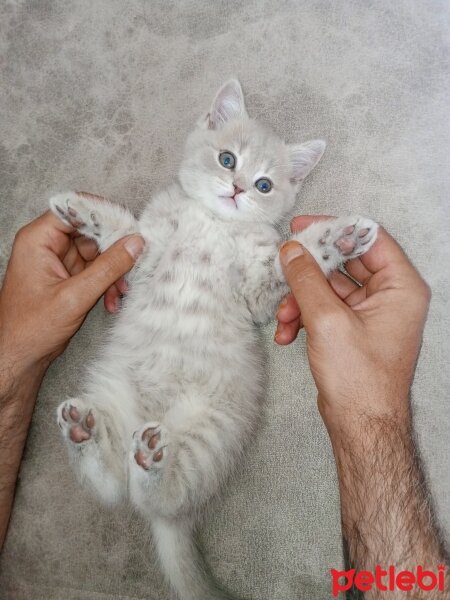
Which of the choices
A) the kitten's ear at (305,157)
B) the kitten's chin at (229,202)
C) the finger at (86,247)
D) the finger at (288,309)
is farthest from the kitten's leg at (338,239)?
the finger at (86,247)

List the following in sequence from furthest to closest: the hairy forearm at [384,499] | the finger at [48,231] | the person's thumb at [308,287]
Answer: the finger at [48,231], the person's thumb at [308,287], the hairy forearm at [384,499]

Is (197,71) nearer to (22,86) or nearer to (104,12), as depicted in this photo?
(104,12)

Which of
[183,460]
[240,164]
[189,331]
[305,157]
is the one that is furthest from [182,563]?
[305,157]

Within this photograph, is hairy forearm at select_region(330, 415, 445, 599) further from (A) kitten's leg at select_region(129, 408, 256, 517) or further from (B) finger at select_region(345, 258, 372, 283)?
(B) finger at select_region(345, 258, 372, 283)

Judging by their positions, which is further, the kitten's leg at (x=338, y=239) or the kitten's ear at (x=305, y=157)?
the kitten's ear at (x=305, y=157)

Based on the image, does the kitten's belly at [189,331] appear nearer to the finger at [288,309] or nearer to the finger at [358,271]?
the finger at [288,309]

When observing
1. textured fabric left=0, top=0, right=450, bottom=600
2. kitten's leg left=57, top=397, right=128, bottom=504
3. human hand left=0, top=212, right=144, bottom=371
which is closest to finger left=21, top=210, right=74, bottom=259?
human hand left=0, top=212, right=144, bottom=371

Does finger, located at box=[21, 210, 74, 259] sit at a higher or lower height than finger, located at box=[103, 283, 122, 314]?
higher
